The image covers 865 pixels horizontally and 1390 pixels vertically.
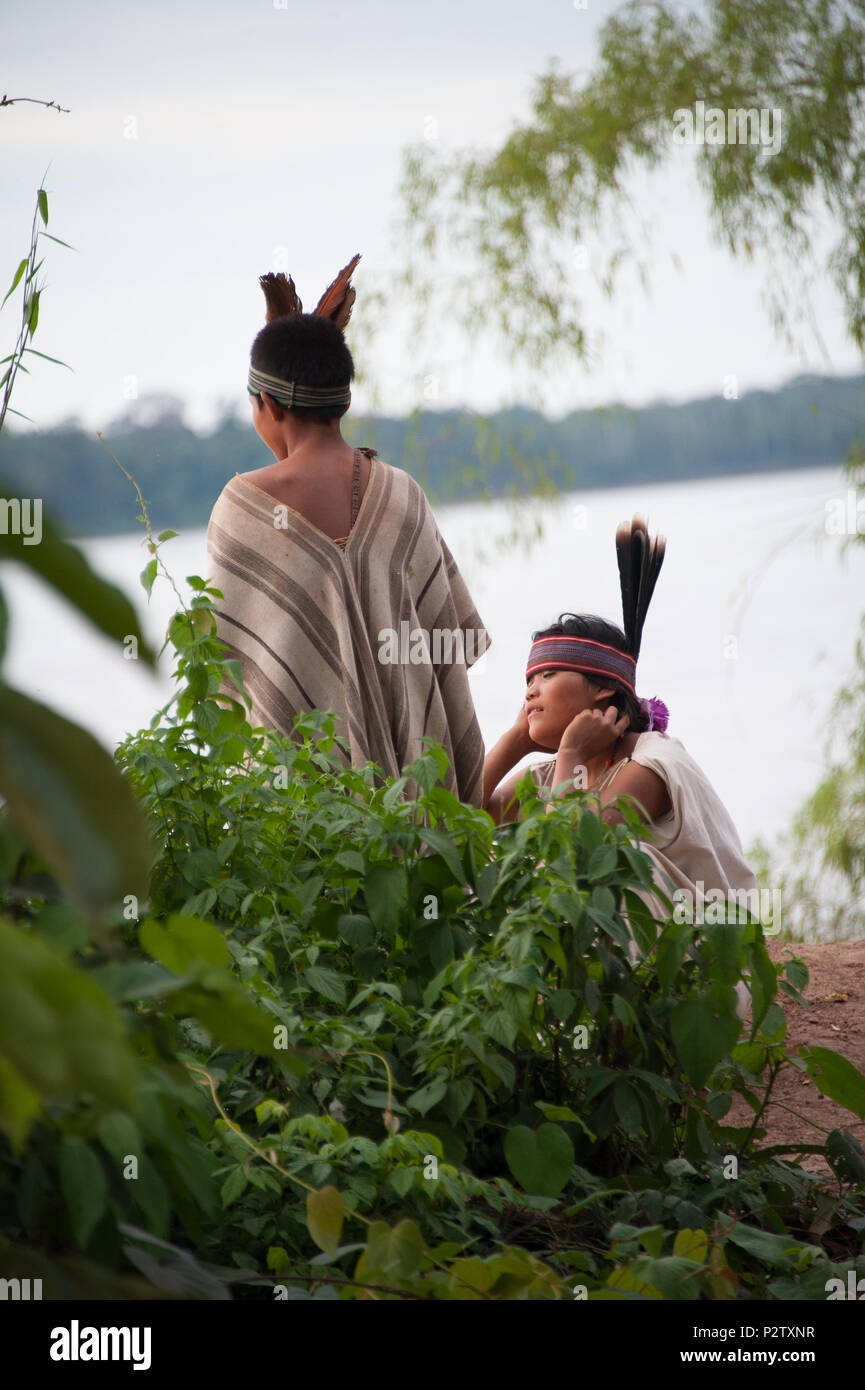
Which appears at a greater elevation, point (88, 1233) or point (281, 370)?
point (281, 370)

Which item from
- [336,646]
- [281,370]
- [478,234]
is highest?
[478,234]

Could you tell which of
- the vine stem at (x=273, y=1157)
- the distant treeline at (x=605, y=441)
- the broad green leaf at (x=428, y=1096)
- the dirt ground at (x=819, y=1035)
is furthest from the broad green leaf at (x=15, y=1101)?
the distant treeline at (x=605, y=441)

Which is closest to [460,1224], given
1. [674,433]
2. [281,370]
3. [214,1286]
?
[214,1286]

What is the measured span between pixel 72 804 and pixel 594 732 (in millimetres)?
2184

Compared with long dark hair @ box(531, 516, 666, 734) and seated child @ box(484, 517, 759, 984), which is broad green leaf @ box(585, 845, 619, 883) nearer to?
seated child @ box(484, 517, 759, 984)

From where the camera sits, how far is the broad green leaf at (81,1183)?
685 millimetres

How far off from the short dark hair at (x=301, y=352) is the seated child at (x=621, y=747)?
668 mm

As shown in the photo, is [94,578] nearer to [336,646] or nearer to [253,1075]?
[253,1075]

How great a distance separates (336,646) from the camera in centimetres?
240

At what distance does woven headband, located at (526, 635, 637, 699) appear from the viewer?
252cm

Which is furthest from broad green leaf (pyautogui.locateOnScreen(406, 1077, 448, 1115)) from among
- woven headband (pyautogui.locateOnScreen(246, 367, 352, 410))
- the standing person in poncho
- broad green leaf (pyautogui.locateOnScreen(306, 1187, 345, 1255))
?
woven headband (pyautogui.locateOnScreen(246, 367, 352, 410))

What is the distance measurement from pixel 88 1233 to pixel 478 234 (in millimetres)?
4843

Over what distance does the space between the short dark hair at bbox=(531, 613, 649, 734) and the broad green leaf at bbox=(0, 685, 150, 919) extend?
7.34ft

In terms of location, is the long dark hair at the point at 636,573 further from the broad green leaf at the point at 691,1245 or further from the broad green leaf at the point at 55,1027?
the broad green leaf at the point at 55,1027
